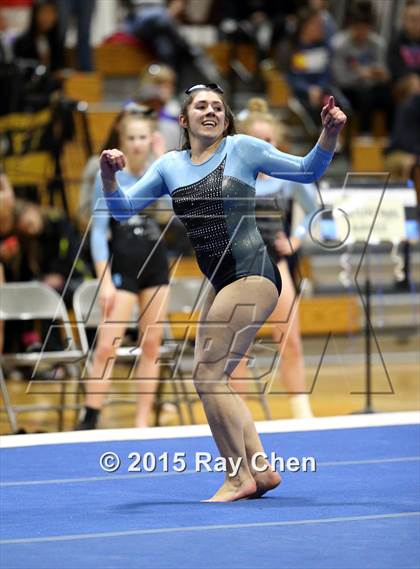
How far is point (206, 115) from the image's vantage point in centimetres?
469

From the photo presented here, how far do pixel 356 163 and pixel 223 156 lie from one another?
23.1 ft

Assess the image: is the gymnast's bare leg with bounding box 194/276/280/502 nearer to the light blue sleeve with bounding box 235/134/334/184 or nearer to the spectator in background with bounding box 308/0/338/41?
the light blue sleeve with bounding box 235/134/334/184

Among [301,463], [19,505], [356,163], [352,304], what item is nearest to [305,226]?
[301,463]

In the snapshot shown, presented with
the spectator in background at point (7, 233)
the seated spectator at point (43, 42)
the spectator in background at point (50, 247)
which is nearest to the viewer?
the spectator in background at point (7, 233)

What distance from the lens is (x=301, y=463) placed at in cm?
547

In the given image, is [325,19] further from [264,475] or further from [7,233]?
[264,475]

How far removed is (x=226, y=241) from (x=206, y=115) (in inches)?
17.4

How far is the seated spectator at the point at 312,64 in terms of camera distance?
11602 millimetres

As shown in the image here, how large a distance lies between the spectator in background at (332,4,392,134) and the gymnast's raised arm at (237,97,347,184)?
294 inches

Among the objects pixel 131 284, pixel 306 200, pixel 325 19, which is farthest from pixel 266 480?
pixel 325 19

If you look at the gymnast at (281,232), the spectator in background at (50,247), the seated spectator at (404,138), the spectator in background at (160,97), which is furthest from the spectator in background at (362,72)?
the gymnast at (281,232)

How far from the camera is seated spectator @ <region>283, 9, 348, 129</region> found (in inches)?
457

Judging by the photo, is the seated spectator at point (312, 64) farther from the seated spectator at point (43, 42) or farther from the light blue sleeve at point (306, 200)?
the light blue sleeve at point (306, 200)

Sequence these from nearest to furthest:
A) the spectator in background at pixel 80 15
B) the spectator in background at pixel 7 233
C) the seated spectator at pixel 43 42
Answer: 1. the spectator in background at pixel 7 233
2. the seated spectator at pixel 43 42
3. the spectator in background at pixel 80 15
